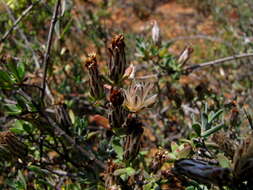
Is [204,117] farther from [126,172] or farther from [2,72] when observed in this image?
[2,72]

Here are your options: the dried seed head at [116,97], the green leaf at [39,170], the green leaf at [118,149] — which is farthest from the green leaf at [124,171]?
the green leaf at [39,170]

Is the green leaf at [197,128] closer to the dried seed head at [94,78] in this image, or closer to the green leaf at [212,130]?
the green leaf at [212,130]

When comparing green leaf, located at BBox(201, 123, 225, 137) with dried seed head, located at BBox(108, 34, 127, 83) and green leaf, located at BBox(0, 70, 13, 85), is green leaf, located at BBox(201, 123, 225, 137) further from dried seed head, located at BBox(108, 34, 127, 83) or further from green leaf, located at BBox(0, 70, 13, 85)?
green leaf, located at BBox(0, 70, 13, 85)

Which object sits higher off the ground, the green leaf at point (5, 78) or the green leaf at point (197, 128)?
the green leaf at point (5, 78)

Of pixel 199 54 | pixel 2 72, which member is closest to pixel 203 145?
pixel 2 72

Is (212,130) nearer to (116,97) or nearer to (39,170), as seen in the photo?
(116,97)

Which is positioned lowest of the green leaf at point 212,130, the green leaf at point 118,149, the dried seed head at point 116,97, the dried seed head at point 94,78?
the green leaf at point 118,149

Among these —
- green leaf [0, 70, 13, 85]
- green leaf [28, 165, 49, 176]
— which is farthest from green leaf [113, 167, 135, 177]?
green leaf [0, 70, 13, 85]
